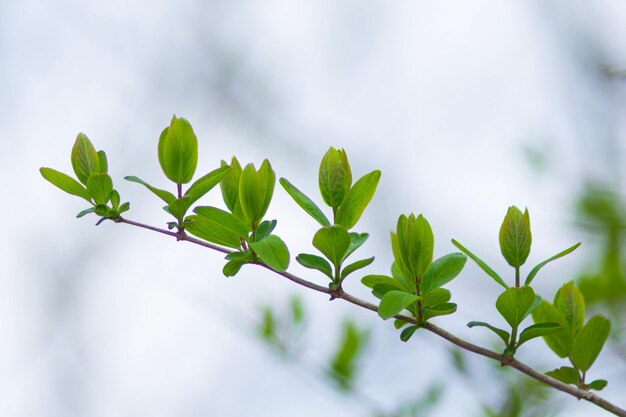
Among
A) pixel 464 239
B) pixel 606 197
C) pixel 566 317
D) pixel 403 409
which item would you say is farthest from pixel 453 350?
pixel 464 239

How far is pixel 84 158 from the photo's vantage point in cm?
41

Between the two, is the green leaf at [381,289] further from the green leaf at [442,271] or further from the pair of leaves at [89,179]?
the pair of leaves at [89,179]

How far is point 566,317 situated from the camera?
0.43m

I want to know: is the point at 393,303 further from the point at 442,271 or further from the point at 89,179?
the point at 89,179

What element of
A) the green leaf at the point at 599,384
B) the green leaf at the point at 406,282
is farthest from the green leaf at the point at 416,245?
the green leaf at the point at 599,384

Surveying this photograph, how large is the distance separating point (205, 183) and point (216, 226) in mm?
22

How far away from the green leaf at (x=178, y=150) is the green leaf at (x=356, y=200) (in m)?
0.08

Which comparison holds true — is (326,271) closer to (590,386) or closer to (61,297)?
(590,386)

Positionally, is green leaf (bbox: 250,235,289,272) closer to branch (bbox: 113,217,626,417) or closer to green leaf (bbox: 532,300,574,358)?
branch (bbox: 113,217,626,417)

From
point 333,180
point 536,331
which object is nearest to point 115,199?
point 333,180

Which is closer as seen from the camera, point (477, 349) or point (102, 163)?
point (477, 349)

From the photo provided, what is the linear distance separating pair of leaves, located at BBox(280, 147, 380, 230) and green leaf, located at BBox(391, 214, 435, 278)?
22mm

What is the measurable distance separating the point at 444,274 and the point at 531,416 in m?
0.29

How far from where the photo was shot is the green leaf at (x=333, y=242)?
35 centimetres
